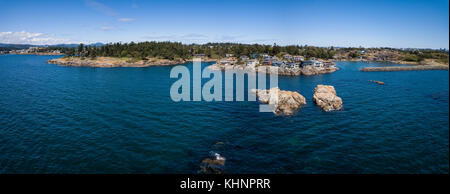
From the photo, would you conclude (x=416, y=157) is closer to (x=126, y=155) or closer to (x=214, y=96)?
(x=126, y=155)

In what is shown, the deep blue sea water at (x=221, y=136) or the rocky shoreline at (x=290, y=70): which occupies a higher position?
the rocky shoreline at (x=290, y=70)

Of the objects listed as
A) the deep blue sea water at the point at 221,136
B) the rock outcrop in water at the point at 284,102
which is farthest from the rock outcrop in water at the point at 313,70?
the rock outcrop in water at the point at 284,102

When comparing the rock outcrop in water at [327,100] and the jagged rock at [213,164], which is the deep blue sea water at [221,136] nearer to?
the jagged rock at [213,164]

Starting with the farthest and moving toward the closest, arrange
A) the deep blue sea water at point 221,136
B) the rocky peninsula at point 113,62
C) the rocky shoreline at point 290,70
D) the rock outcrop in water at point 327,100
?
1. the rocky peninsula at point 113,62
2. the rocky shoreline at point 290,70
3. the rock outcrop in water at point 327,100
4. the deep blue sea water at point 221,136

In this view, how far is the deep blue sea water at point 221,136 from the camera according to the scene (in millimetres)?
26000

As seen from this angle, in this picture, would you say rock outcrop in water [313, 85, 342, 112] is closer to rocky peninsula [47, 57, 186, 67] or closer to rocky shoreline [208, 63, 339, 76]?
rocky shoreline [208, 63, 339, 76]

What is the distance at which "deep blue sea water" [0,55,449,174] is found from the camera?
2600cm

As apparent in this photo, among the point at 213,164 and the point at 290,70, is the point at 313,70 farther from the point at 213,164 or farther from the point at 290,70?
the point at 213,164

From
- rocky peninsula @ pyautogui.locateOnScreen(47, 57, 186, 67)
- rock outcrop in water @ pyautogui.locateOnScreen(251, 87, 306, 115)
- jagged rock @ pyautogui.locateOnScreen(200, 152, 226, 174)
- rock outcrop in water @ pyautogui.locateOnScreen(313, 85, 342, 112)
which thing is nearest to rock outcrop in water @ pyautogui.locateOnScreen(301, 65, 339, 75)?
rock outcrop in water @ pyautogui.locateOnScreen(313, 85, 342, 112)
